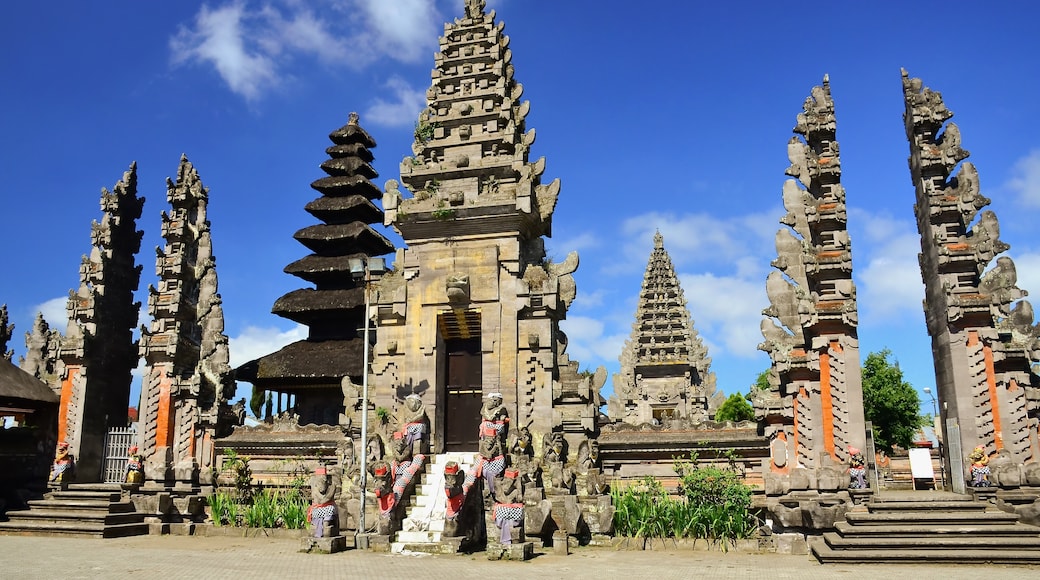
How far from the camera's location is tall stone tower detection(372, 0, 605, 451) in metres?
16.2

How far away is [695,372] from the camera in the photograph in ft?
135

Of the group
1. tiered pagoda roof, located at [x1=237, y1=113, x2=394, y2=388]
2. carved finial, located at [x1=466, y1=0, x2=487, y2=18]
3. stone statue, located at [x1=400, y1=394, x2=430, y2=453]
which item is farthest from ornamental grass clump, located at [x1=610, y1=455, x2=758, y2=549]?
carved finial, located at [x1=466, y1=0, x2=487, y2=18]

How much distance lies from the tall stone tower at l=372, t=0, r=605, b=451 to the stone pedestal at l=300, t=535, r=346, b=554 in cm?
357

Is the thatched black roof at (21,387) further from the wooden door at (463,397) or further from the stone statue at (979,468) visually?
the stone statue at (979,468)

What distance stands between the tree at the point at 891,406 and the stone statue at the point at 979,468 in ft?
83.6

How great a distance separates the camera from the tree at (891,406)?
38625 millimetres

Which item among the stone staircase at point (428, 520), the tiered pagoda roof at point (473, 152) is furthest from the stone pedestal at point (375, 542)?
the tiered pagoda roof at point (473, 152)

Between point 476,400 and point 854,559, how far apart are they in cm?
812

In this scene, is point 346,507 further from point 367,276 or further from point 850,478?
point 850,478

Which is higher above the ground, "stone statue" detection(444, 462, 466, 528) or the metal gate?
the metal gate

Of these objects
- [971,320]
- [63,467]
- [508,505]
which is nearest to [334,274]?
[63,467]

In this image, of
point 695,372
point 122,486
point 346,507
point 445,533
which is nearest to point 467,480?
point 445,533

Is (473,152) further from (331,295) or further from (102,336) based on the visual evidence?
(102,336)

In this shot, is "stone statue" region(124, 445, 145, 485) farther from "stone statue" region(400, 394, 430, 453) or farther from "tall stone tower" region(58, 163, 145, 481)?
"stone statue" region(400, 394, 430, 453)
